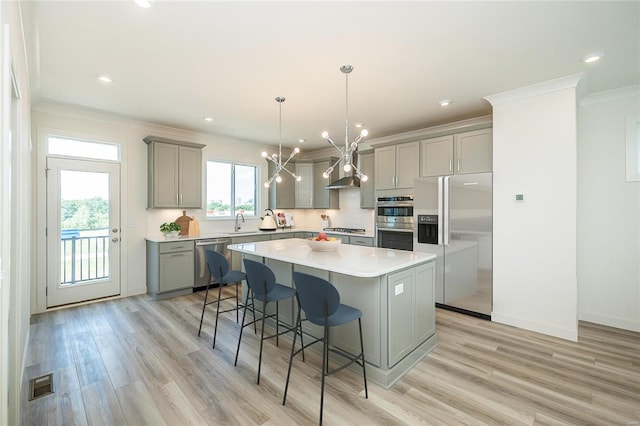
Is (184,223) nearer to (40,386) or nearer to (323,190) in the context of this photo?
(323,190)

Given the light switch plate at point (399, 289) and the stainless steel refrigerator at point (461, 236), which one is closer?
the light switch plate at point (399, 289)

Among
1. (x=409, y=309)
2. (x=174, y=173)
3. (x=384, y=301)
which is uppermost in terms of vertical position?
(x=174, y=173)

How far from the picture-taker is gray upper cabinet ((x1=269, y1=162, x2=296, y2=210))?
6168 mm

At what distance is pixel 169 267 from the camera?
14.6ft

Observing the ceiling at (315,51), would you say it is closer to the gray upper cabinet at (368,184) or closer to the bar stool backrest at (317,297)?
the gray upper cabinet at (368,184)

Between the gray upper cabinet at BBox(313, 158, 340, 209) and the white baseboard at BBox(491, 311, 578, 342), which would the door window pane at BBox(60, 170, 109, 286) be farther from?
the white baseboard at BBox(491, 311, 578, 342)

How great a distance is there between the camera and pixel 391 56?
2.61 metres

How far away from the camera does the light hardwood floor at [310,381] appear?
1962 mm

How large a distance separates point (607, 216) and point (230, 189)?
565 centimetres

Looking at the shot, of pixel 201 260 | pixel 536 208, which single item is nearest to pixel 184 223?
pixel 201 260

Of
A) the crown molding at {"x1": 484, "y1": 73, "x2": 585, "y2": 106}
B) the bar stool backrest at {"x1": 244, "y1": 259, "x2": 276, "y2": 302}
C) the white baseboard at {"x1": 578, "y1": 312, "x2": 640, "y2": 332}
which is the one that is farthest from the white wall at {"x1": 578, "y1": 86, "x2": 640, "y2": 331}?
the bar stool backrest at {"x1": 244, "y1": 259, "x2": 276, "y2": 302}

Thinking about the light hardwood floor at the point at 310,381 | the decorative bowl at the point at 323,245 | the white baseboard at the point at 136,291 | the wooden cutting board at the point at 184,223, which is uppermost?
the wooden cutting board at the point at 184,223

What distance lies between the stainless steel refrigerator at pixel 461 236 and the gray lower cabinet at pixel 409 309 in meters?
1.07

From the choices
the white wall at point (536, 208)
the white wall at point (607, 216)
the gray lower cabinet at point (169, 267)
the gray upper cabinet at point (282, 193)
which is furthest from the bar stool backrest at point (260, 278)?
the white wall at point (607, 216)
